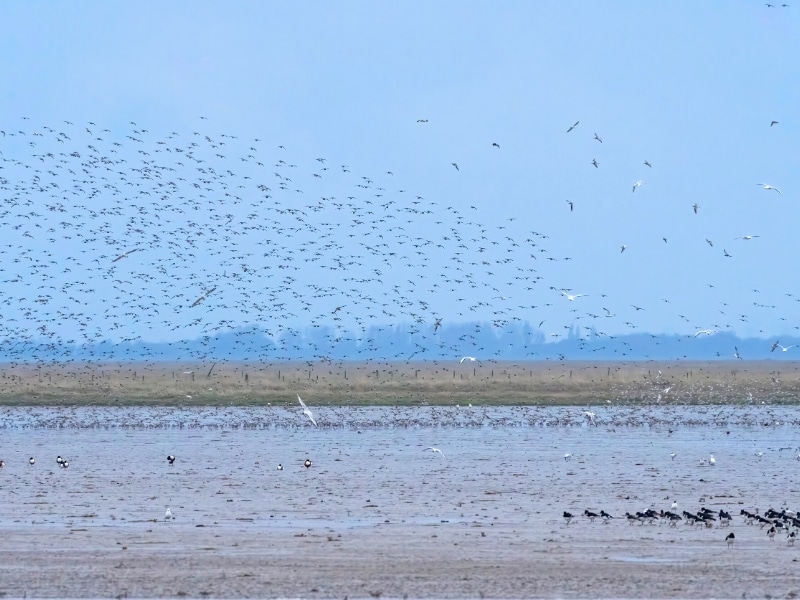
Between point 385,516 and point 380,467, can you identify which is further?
point 380,467

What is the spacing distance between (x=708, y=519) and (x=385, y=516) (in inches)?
233

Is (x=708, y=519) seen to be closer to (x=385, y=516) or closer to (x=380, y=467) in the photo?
(x=385, y=516)

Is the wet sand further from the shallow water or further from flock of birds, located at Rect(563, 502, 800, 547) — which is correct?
flock of birds, located at Rect(563, 502, 800, 547)

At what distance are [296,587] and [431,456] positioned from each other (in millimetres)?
20130

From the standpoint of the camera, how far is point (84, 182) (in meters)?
38.7

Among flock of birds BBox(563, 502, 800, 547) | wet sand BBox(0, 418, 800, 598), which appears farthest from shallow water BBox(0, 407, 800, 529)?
flock of birds BBox(563, 502, 800, 547)

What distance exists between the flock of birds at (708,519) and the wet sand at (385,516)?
22cm

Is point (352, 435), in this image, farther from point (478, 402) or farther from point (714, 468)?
point (478, 402)

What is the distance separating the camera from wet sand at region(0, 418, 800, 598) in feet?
56.2

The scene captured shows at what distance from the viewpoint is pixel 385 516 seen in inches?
932

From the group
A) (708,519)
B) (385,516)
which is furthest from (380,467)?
(708,519)

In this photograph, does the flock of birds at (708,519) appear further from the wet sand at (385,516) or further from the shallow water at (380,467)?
the shallow water at (380,467)

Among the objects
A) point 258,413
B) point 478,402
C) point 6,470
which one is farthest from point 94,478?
point 478,402

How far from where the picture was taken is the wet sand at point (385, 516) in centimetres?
1714
